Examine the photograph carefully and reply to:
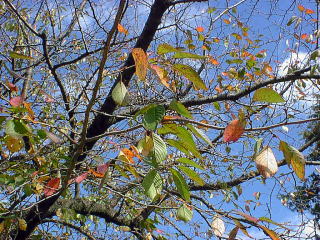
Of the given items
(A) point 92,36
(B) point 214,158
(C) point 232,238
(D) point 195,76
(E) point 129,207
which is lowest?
(C) point 232,238

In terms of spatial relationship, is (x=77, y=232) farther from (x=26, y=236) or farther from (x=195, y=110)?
(x=195, y=110)

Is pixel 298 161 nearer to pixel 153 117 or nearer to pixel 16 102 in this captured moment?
pixel 153 117

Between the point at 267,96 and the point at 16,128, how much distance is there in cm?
69

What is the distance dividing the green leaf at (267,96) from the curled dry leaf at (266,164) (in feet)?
0.40

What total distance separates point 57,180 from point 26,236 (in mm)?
1778

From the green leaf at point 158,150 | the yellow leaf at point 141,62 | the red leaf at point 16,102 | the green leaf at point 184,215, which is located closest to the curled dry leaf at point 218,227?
the green leaf at point 184,215

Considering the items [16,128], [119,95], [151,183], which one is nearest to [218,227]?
[151,183]

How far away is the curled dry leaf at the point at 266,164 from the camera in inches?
32.4

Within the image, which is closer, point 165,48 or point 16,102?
point 165,48

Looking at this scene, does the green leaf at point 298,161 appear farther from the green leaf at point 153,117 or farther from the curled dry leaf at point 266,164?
the green leaf at point 153,117

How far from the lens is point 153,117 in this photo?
79 centimetres

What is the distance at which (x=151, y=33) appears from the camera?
107 inches

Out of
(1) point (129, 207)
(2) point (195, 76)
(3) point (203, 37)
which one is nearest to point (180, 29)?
(3) point (203, 37)

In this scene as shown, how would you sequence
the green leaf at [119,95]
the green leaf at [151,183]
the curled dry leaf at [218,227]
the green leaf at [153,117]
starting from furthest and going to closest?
1. the curled dry leaf at [218,227]
2. the green leaf at [119,95]
3. the green leaf at [151,183]
4. the green leaf at [153,117]
